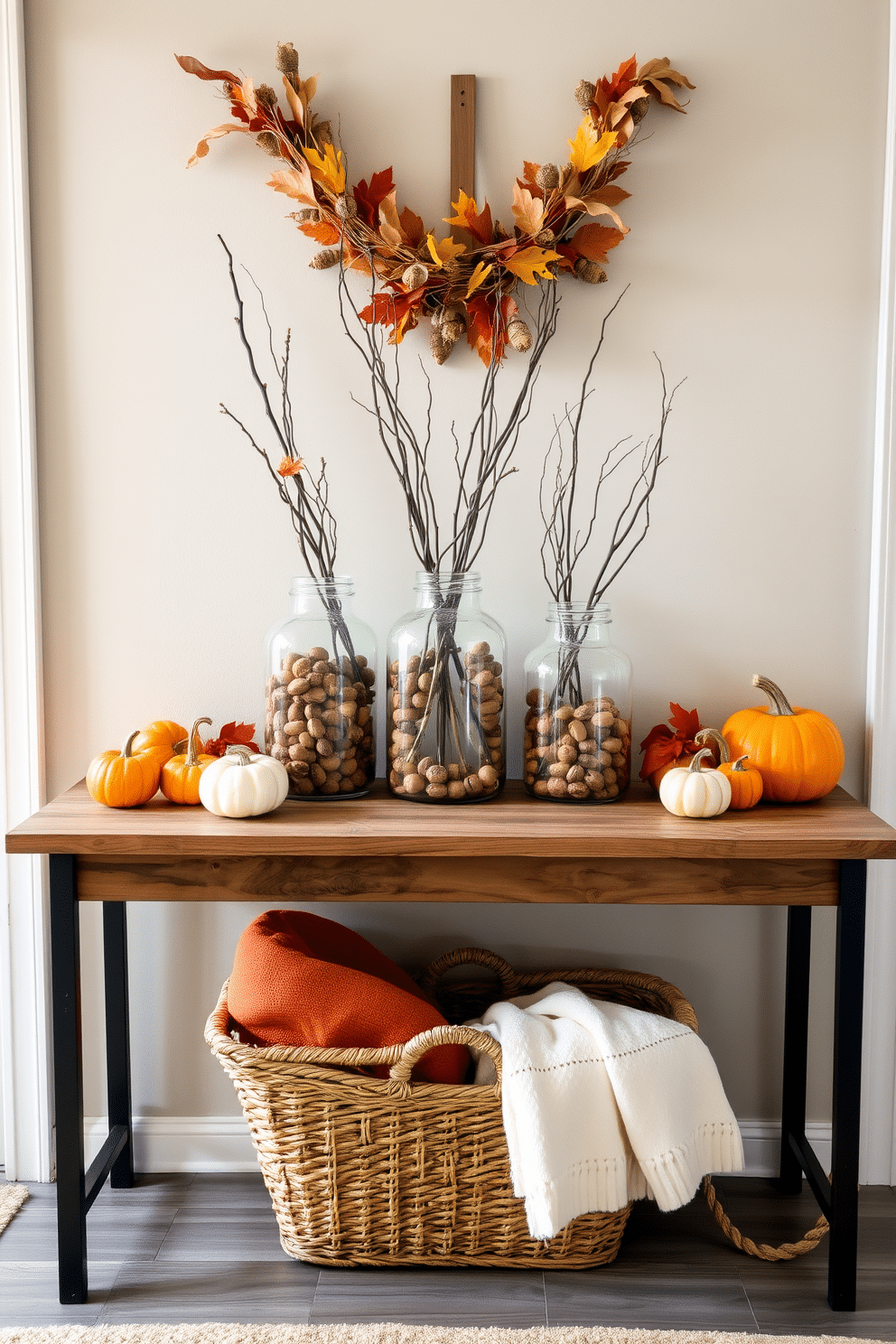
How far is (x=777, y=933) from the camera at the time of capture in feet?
7.07

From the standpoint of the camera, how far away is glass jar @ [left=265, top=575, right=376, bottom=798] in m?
1.88

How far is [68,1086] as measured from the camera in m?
1.75

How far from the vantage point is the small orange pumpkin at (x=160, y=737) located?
1923 mm

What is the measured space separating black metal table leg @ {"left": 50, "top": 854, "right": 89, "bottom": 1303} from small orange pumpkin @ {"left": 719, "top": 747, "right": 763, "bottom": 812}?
1088 mm

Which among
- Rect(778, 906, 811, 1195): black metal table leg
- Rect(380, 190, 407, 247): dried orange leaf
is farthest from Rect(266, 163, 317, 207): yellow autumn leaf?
Rect(778, 906, 811, 1195): black metal table leg

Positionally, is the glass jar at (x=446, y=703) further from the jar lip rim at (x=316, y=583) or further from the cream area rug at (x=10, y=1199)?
the cream area rug at (x=10, y=1199)

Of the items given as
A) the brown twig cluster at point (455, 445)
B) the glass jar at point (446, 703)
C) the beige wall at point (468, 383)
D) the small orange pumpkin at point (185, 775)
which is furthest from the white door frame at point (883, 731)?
the small orange pumpkin at point (185, 775)

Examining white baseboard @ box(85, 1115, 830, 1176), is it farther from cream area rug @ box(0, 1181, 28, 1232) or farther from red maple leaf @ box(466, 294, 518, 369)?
red maple leaf @ box(466, 294, 518, 369)

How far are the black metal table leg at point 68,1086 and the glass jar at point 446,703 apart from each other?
586mm

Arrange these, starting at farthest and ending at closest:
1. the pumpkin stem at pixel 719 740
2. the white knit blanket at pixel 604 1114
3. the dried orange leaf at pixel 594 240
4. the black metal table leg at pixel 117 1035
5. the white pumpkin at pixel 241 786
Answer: the black metal table leg at pixel 117 1035, the dried orange leaf at pixel 594 240, the pumpkin stem at pixel 719 740, the white pumpkin at pixel 241 786, the white knit blanket at pixel 604 1114

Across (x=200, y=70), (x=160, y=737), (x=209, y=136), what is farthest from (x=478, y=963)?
(x=200, y=70)

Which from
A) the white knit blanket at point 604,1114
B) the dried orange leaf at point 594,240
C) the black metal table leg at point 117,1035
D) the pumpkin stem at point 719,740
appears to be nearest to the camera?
the white knit blanket at point 604,1114

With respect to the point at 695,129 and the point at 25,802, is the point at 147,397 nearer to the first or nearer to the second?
the point at 25,802

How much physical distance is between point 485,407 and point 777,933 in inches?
46.9
